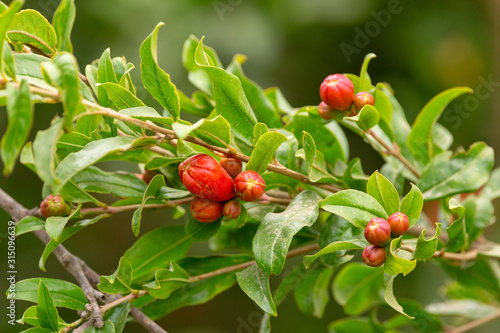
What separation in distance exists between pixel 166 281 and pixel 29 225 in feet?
0.76

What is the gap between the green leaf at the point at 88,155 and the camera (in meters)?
0.60

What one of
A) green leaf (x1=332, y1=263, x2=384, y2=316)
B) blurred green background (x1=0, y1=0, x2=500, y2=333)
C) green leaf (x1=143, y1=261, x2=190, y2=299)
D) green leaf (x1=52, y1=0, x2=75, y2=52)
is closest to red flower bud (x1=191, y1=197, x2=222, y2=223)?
green leaf (x1=143, y1=261, x2=190, y2=299)

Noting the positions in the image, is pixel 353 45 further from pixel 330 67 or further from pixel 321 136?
pixel 321 136

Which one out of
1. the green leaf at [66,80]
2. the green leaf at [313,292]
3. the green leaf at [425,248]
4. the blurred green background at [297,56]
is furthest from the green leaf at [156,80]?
the blurred green background at [297,56]

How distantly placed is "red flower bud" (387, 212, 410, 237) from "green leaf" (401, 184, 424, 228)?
0.03m

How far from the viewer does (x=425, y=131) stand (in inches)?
42.4

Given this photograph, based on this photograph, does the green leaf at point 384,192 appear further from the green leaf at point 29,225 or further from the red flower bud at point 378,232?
the green leaf at point 29,225

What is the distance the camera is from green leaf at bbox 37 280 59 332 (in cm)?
76

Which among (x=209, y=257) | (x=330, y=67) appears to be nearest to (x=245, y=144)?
(x=209, y=257)

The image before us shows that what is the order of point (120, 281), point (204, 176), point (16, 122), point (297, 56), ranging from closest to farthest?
point (16, 122) → point (204, 176) → point (120, 281) → point (297, 56)

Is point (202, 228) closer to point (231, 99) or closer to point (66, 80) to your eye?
point (231, 99)

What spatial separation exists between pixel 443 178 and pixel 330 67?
1698 millimetres

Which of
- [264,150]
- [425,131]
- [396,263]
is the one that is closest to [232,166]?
[264,150]

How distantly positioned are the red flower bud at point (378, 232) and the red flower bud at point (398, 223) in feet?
0.04
